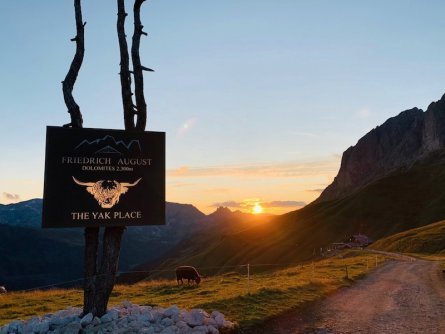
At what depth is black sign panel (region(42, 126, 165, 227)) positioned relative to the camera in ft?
60.3

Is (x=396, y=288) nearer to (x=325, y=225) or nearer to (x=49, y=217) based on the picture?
(x=49, y=217)

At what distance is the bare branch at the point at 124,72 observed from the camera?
20062mm

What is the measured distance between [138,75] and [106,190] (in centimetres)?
550

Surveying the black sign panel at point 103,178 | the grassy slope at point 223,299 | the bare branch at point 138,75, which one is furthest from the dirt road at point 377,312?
the bare branch at point 138,75

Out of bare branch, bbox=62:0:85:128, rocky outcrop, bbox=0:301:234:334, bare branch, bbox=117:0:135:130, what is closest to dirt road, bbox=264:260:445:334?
rocky outcrop, bbox=0:301:234:334

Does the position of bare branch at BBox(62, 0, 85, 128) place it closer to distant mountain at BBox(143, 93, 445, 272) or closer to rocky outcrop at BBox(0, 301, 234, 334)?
rocky outcrop at BBox(0, 301, 234, 334)

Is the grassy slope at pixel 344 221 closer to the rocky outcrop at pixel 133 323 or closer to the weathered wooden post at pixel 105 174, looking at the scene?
the weathered wooden post at pixel 105 174

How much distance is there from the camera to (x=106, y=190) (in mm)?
19125

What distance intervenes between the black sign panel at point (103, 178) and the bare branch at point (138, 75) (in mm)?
793

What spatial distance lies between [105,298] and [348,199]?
6870 inches

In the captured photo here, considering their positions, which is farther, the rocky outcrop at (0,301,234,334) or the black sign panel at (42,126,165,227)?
the black sign panel at (42,126,165,227)

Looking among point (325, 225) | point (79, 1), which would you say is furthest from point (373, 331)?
point (325, 225)

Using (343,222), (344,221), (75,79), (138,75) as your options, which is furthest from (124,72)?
(344,221)

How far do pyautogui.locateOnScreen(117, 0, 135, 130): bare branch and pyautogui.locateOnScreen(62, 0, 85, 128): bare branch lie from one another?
5.61ft
